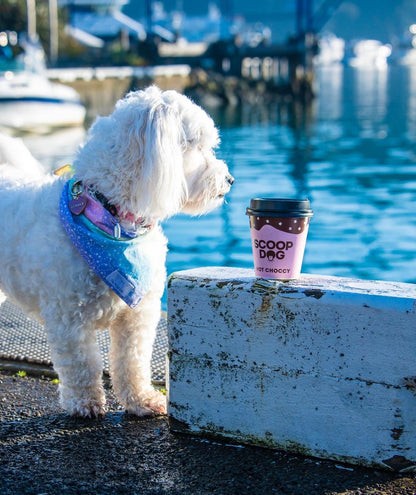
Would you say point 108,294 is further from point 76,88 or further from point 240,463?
point 76,88

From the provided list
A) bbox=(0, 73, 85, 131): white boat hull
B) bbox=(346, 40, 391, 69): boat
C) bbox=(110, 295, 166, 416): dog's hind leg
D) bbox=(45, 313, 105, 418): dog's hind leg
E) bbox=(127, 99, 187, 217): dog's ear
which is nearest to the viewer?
bbox=(127, 99, 187, 217): dog's ear

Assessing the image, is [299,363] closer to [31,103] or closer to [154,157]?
[154,157]

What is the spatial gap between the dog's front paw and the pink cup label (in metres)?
1.02

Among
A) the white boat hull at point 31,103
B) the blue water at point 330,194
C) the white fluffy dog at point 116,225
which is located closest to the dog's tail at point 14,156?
the white fluffy dog at point 116,225

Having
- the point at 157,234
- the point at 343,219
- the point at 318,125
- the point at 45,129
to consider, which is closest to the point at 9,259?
the point at 157,234

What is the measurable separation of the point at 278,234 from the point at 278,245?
5 cm

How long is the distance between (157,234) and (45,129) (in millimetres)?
24495

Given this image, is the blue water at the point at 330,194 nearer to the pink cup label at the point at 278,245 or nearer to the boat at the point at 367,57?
the pink cup label at the point at 278,245

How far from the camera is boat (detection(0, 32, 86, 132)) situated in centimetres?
2562

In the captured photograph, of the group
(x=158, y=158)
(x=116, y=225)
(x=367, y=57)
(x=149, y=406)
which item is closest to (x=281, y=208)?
(x=158, y=158)

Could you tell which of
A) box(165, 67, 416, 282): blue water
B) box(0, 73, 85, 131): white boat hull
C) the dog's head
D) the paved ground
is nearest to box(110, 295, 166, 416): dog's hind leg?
the paved ground

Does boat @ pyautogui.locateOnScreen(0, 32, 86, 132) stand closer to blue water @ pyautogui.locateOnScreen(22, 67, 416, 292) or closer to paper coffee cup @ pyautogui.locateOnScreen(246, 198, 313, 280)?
blue water @ pyautogui.locateOnScreen(22, 67, 416, 292)

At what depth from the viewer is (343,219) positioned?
1226 cm

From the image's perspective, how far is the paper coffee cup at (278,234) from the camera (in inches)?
122
